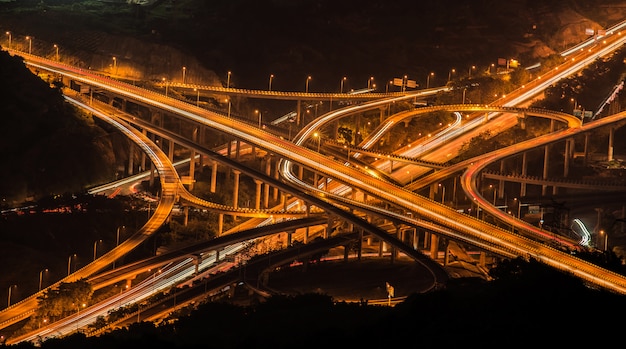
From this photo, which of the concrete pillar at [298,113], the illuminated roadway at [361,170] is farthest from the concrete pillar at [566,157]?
the concrete pillar at [298,113]

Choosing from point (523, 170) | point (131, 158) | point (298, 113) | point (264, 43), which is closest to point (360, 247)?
point (523, 170)

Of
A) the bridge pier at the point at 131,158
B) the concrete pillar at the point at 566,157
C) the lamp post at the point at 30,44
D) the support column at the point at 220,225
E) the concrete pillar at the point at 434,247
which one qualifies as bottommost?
the support column at the point at 220,225

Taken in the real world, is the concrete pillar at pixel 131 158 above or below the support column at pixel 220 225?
above

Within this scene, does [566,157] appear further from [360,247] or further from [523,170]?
[360,247]

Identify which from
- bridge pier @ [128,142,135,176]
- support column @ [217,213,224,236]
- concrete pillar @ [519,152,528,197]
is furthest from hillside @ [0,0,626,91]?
concrete pillar @ [519,152,528,197]

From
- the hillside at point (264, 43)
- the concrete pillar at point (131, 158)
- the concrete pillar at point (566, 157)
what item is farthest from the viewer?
the hillside at point (264, 43)

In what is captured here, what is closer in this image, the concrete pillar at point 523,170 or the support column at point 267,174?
the support column at point 267,174

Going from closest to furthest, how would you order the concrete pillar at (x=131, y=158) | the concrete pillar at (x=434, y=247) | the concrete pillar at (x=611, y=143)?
the concrete pillar at (x=434, y=247) → the concrete pillar at (x=131, y=158) → the concrete pillar at (x=611, y=143)

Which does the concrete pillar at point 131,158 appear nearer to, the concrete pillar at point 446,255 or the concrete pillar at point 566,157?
the concrete pillar at point 446,255

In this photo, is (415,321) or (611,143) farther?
(611,143)

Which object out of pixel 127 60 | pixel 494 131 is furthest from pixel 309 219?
pixel 127 60
